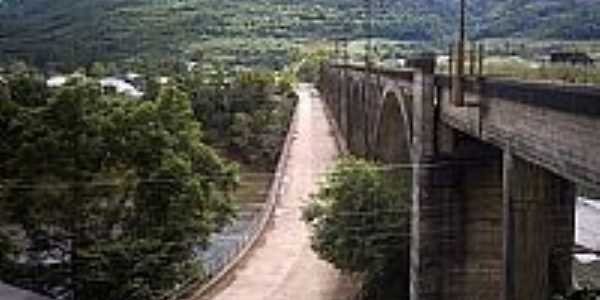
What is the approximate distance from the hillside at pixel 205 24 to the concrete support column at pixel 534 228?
7741cm

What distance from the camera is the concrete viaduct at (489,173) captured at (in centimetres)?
1329

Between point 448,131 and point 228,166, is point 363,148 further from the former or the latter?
point 448,131

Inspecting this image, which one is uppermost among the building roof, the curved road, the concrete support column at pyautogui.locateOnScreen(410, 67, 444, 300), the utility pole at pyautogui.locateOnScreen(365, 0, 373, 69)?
the utility pole at pyautogui.locateOnScreen(365, 0, 373, 69)

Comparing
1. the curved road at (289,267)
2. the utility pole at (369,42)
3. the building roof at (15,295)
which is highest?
the utility pole at (369,42)

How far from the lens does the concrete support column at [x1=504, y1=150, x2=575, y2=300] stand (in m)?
15.9

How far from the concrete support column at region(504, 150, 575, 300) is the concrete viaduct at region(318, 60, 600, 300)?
0.06 feet

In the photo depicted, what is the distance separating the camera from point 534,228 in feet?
52.6

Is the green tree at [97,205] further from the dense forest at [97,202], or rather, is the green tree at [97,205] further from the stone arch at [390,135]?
the stone arch at [390,135]

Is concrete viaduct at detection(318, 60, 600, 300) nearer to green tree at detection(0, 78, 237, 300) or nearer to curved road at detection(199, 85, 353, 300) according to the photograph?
curved road at detection(199, 85, 353, 300)

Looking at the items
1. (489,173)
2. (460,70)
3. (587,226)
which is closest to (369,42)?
(587,226)

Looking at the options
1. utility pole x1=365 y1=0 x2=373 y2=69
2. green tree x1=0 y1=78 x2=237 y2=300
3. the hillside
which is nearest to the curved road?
green tree x1=0 y1=78 x2=237 y2=300

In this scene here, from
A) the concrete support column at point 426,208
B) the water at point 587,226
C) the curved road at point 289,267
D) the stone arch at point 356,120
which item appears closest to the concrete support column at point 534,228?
the concrete support column at point 426,208

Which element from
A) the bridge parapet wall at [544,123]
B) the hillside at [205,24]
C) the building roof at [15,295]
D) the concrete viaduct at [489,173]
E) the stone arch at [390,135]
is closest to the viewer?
the bridge parapet wall at [544,123]

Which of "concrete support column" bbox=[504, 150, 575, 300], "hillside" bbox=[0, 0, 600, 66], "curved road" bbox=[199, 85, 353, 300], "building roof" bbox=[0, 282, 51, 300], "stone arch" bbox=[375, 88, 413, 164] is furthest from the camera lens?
"hillside" bbox=[0, 0, 600, 66]
